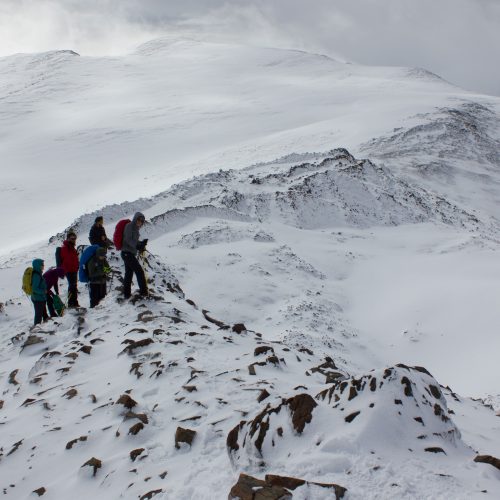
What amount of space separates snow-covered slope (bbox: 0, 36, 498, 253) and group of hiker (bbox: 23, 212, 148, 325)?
24.4 metres

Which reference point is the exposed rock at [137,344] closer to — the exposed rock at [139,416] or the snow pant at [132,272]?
the exposed rock at [139,416]

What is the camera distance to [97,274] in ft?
41.8

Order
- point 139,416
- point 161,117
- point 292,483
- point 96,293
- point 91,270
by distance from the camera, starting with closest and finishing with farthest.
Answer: point 292,483
point 139,416
point 91,270
point 96,293
point 161,117

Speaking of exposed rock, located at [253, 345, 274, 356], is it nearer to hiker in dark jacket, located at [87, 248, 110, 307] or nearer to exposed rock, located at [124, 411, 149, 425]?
exposed rock, located at [124, 411, 149, 425]

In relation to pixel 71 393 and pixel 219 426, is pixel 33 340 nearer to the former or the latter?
pixel 71 393

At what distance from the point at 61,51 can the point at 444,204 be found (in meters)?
140

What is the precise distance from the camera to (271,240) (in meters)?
27.8

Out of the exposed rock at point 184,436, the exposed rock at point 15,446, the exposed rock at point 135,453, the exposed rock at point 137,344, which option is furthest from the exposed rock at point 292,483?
the exposed rock at point 137,344

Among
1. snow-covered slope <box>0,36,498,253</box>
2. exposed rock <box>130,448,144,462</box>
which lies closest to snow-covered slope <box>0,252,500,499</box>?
exposed rock <box>130,448,144,462</box>

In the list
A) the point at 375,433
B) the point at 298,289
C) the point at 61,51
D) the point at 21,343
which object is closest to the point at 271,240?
the point at 298,289

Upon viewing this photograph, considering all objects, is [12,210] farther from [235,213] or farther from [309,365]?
[309,365]

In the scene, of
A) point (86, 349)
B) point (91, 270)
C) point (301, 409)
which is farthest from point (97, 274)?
point (301, 409)

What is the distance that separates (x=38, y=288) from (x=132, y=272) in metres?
2.33

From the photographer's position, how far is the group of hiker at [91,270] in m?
11.9
